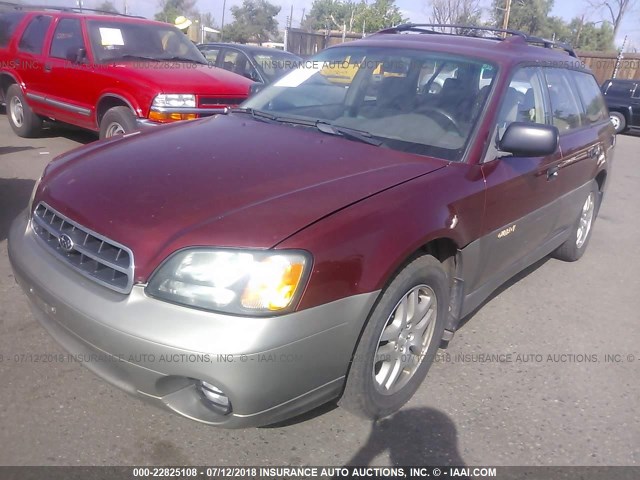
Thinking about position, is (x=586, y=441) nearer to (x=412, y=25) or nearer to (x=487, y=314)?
(x=487, y=314)

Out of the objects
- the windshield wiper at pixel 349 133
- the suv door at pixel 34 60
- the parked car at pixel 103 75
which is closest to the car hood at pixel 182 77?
the parked car at pixel 103 75

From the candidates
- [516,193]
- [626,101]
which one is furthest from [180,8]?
[516,193]

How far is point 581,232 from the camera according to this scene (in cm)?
513

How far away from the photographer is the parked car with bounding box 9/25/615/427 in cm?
210

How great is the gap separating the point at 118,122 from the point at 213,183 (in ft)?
14.6

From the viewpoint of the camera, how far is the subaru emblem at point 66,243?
93.0 inches

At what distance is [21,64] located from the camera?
802 centimetres

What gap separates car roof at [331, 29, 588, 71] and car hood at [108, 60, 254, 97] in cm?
290

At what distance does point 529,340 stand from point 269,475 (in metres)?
2.02

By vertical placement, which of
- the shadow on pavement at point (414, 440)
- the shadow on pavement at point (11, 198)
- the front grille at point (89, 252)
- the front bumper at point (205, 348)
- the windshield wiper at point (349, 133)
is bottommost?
the shadow on pavement at point (414, 440)

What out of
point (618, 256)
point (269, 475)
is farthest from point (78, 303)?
point (618, 256)

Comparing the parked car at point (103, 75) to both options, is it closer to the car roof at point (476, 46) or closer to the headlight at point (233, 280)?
the car roof at point (476, 46)

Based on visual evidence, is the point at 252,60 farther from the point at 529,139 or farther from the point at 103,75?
the point at 529,139

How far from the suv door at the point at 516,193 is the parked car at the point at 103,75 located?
3.47 metres
